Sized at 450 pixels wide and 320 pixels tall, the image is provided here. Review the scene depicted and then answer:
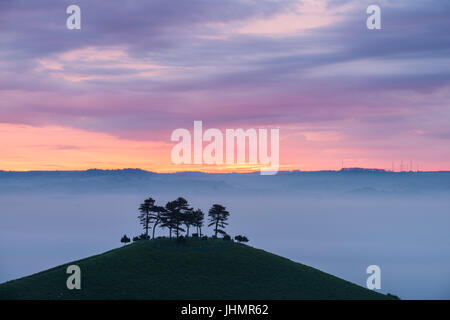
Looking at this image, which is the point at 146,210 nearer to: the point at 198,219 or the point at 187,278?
the point at 198,219

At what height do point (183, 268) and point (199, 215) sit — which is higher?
point (199, 215)

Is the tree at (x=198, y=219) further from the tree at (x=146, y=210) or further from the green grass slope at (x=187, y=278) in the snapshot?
the tree at (x=146, y=210)

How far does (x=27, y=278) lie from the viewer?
82.8 m

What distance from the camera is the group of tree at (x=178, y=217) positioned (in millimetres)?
95875

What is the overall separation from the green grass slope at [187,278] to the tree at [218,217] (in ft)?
11.2

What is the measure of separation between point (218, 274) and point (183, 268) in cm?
691

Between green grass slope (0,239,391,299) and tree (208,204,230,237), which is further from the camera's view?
tree (208,204,230,237)

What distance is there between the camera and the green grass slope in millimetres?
77500

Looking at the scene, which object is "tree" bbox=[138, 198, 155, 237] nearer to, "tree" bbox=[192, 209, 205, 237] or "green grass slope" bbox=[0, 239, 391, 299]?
"green grass slope" bbox=[0, 239, 391, 299]

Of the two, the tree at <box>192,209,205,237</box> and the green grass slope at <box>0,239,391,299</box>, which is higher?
the tree at <box>192,209,205,237</box>

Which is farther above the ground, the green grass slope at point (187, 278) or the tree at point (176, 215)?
the tree at point (176, 215)
